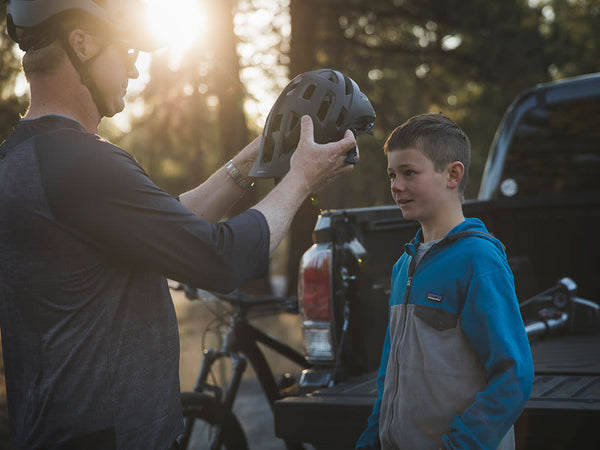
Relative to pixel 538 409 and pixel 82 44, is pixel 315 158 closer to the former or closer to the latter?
pixel 82 44

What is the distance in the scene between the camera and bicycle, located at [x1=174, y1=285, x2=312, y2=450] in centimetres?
399

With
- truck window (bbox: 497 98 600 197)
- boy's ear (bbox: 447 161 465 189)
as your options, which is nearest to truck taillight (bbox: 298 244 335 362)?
boy's ear (bbox: 447 161 465 189)

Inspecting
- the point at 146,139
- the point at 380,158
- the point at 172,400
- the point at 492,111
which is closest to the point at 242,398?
the point at 172,400

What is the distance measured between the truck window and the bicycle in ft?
7.45

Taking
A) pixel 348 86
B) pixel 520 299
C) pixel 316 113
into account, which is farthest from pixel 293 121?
pixel 520 299

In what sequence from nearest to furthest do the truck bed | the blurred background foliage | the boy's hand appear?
the boy's hand < the truck bed < the blurred background foliage

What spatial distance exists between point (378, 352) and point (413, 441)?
1.32 metres

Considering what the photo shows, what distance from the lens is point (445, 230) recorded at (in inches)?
90.5

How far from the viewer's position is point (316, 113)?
2.24 m

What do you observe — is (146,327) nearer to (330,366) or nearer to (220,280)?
(220,280)

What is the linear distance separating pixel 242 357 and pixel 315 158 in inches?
90.3

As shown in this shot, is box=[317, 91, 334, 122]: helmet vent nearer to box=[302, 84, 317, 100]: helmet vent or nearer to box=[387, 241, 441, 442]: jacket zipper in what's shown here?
box=[302, 84, 317, 100]: helmet vent

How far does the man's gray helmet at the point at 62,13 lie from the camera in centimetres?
196

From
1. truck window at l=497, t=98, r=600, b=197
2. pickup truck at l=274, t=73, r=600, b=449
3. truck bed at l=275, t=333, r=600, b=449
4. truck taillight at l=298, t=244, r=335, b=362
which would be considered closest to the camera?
truck bed at l=275, t=333, r=600, b=449
